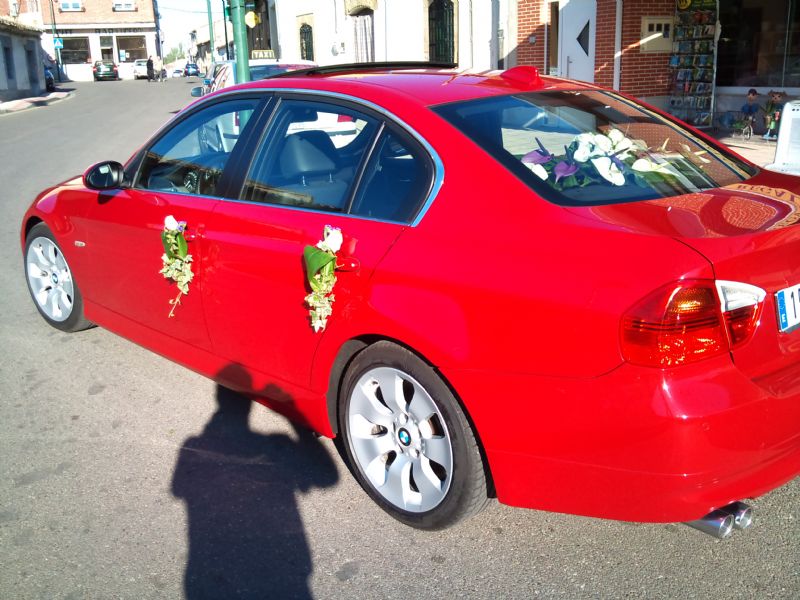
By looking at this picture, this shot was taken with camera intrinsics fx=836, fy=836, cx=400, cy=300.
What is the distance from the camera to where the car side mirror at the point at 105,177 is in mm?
4547

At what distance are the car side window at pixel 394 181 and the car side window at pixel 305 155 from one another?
18 centimetres

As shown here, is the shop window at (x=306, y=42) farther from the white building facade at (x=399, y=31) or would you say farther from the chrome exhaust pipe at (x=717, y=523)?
the chrome exhaust pipe at (x=717, y=523)

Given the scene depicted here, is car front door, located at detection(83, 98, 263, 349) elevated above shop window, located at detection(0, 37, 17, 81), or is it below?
below

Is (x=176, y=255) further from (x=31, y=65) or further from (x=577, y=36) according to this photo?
(x=31, y=65)

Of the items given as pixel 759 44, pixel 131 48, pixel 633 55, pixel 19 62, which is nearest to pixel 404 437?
pixel 759 44

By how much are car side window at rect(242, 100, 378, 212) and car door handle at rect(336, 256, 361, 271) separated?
38 centimetres

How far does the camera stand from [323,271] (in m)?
3.19

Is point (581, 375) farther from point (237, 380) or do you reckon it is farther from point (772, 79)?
point (772, 79)

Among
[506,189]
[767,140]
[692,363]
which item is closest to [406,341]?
[506,189]

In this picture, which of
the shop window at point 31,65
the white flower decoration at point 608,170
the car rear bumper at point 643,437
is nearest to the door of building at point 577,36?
the white flower decoration at point 608,170

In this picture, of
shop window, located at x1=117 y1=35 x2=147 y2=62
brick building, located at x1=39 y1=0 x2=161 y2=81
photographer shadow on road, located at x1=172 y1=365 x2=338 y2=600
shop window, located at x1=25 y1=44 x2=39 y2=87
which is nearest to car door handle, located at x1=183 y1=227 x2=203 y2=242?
photographer shadow on road, located at x1=172 y1=365 x2=338 y2=600

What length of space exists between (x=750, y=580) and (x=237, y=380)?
7.69ft

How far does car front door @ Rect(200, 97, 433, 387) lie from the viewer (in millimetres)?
3182

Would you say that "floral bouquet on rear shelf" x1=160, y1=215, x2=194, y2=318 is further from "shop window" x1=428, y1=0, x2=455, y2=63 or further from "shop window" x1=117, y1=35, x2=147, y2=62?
"shop window" x1=117, y1=35, x2=147, y2=62
